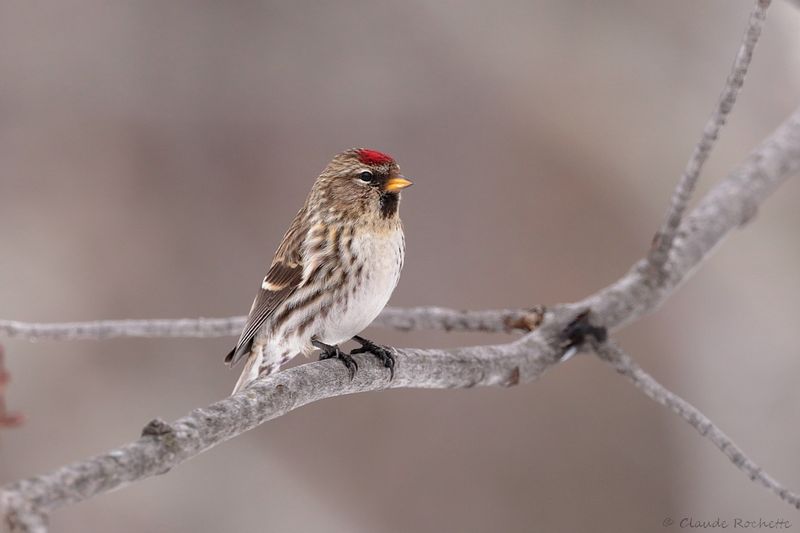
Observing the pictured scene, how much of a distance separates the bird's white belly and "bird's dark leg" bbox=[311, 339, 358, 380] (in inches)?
2.1

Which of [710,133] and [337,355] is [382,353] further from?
[710,133]

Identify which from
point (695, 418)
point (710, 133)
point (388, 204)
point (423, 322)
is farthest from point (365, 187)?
point (695, 418)

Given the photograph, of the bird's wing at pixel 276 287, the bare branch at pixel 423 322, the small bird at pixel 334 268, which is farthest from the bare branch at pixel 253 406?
the bird's wing at pixel 276 287

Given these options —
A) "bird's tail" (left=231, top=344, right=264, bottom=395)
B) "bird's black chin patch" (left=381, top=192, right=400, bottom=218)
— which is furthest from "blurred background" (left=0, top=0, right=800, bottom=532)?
"bird's black chin patch" (left=381, top=192, right=400, bottom=218)

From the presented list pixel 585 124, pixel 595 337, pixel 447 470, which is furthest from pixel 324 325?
pixel 585 124

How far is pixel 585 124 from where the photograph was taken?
11.7ft

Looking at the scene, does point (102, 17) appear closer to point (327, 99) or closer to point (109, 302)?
point (327, 99)

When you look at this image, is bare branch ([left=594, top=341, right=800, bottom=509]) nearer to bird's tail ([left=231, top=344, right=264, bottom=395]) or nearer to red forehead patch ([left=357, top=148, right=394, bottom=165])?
red forehead patch ([left=357, top=148, right=394, bottom=165])

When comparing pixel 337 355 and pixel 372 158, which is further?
pixel 372 158

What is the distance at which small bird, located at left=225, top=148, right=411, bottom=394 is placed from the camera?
179 cm

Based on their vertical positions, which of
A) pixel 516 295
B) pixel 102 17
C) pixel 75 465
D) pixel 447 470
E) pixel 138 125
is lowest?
pixel 75 465

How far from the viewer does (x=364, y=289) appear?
1.77 meters

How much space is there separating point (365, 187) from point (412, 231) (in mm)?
1328

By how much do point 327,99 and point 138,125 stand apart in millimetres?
748
